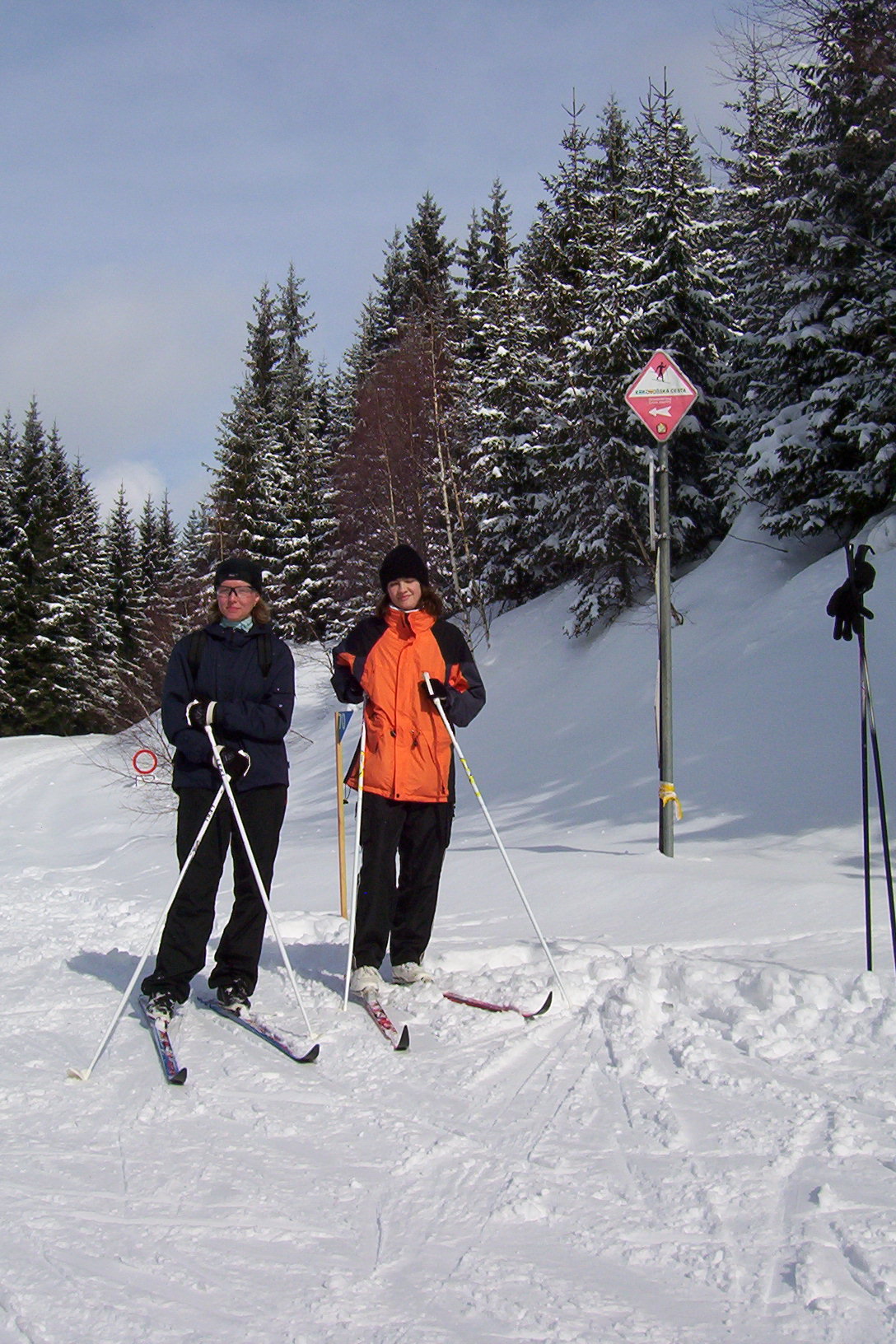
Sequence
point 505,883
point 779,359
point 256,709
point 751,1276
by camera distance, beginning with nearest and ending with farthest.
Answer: point 751,1276, point 256,709, point 505,883, point 779,359

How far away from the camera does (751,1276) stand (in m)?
2.15

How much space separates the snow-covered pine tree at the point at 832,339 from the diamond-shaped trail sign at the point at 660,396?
709cm

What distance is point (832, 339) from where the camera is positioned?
13.9m

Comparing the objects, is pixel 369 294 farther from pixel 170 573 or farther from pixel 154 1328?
pixel 154 1328

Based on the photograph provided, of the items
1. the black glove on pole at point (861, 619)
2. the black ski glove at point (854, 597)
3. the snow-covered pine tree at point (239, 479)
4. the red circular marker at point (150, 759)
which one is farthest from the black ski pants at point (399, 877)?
the snow-covered pine tree at point (239, 479)

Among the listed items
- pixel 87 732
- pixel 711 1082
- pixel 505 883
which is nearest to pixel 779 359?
pixel 505 883

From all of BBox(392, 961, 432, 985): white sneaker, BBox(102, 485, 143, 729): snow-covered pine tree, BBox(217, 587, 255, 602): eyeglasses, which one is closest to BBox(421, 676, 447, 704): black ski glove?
BBox(217, 587, 255, 602): eyeglasses

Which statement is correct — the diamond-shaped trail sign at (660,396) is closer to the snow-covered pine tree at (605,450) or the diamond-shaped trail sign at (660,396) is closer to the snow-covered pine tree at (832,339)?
the snow-covered pine tree at (832,339)

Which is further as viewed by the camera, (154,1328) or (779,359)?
(779,359)

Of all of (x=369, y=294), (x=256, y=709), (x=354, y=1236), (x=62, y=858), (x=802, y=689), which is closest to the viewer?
(x=354, y=1236)

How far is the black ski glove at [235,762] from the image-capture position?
422cm

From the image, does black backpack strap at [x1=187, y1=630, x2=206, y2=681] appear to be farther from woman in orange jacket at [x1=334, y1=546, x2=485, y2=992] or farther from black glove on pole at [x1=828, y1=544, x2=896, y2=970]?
black glove on pole at [x1=828, y1=544, x2=896, y2=970]

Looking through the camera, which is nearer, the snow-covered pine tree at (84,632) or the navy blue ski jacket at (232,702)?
the navy blue ski jacket at (232,702)

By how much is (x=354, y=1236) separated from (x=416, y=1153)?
0.50 meters
